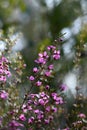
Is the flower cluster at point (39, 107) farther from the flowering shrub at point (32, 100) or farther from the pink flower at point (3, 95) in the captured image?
the pink flower at point (3, 95)

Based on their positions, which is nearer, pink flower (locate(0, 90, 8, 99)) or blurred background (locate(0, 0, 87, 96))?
pink flower (locate(0, 90, 8, 99))

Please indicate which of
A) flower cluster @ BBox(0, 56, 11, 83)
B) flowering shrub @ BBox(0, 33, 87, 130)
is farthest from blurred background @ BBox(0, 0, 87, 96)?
flower cluster @ BBox(0, 56, 11, 83)

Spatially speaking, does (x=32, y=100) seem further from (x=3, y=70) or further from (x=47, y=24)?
(x=47, y=24)

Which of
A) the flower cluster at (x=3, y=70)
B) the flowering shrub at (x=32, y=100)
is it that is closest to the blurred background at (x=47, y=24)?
the flowering shrub at (x=32, y=100)

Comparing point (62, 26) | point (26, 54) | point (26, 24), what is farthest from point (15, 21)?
point (26, 54)

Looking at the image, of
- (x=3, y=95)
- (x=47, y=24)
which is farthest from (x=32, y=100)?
(x=47, y=24)

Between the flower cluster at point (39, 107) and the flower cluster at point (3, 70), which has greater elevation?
the flower cluster at point (3, 70)

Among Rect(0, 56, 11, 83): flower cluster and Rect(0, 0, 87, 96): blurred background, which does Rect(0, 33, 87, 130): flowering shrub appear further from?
Rect(0, 0, 87, 96): blurred background

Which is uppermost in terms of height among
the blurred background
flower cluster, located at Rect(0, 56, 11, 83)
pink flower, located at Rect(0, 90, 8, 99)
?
the blurred background
